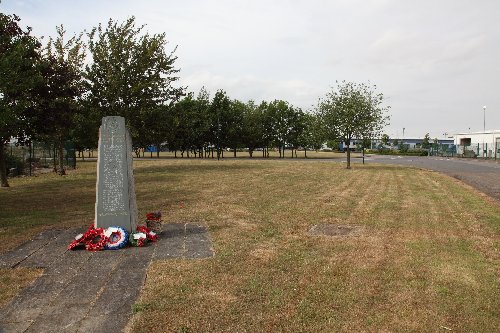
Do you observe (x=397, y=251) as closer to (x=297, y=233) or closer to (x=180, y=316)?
(x=297, y=233)

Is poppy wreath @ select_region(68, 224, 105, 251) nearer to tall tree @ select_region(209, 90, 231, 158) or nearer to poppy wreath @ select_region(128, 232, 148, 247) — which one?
poppy wreath @ select_region(128, 232, 148, 247)

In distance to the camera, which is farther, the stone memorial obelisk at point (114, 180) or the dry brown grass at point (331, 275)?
the stone memorial obelisk at point (114, 180)

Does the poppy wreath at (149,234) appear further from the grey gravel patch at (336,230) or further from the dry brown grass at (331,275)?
the grey gravel patch at (336,230)

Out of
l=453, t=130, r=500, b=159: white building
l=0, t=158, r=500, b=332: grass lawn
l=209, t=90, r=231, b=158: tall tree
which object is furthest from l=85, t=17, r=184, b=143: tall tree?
l=453, t=130, r=500, b=159: white building

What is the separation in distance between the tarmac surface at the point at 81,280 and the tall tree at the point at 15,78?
5153mm

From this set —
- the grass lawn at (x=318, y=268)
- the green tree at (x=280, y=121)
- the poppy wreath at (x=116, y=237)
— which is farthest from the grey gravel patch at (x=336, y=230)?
the green tree at (x=280, y=121)

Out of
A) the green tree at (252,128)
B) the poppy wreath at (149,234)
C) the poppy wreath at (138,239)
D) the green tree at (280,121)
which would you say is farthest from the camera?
the green tree at (280,121)

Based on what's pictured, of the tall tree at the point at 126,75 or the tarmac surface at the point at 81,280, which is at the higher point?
the tall tree at the point at 126,75

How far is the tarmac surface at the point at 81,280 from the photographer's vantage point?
4422 millimetres

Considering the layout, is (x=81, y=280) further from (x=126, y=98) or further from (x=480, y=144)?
(x=480, y=144)

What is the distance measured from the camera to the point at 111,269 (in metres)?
6.14

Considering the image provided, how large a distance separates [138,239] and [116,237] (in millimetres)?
413

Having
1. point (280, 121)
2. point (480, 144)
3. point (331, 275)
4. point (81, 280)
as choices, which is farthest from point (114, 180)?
point (480, 144)

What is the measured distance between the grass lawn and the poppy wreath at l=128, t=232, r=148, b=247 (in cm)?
120
